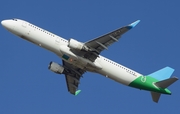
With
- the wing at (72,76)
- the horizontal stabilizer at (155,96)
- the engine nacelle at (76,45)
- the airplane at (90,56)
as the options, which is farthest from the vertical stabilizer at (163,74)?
the engine nacelle at (76,45)

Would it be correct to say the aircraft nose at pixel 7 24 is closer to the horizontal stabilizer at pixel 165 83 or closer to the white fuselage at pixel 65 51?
the white fuselage at pixel 65 51

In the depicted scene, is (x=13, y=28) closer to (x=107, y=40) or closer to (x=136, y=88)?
(x=107, y=40)

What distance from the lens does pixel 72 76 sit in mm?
72125

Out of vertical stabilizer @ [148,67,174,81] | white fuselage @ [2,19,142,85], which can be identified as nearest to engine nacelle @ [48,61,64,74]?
white fuselage @ [2,19,142,85]

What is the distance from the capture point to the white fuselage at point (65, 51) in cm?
6294

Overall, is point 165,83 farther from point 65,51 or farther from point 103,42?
point 65,51

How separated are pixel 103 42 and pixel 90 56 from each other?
3545 mm

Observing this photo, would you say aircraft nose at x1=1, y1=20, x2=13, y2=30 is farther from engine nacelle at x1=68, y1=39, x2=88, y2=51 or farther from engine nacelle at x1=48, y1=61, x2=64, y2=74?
engine nacelle at x1=68, y1=39, x2=88, y2=51

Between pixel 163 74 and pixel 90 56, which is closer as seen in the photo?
pixel 90 56

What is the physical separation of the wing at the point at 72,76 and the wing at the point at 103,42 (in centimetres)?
834

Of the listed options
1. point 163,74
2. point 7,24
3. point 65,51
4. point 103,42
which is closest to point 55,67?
point 65,51

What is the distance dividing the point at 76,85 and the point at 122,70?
11652mm

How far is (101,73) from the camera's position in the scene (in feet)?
211

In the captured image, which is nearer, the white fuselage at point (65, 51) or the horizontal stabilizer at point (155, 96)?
the white fuselage at point (65, 51)
